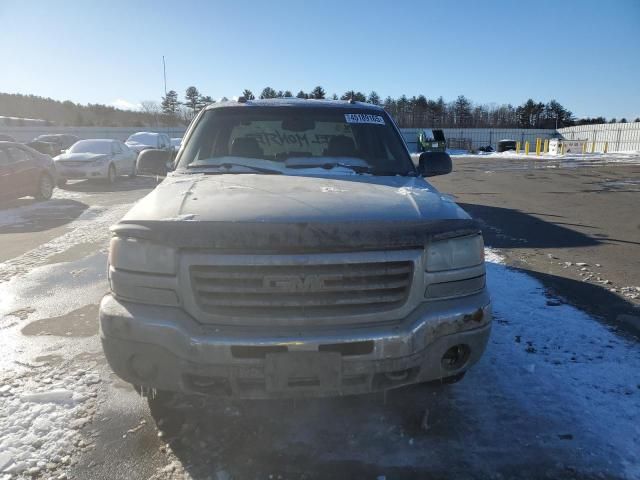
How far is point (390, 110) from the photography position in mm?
73000

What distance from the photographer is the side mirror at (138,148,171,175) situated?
4.14 meters

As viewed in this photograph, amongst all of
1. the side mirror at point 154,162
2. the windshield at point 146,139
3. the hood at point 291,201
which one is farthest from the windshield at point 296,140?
the windshield at point 146,139

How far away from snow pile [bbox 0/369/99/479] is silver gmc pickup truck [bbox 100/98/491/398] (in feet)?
2.08

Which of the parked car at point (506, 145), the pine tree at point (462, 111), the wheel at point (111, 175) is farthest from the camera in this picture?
the pine tree at point (462, 111)

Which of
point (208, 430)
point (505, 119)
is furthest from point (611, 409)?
point (505, 119)

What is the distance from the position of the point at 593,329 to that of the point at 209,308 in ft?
11.3

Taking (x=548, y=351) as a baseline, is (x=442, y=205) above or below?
above

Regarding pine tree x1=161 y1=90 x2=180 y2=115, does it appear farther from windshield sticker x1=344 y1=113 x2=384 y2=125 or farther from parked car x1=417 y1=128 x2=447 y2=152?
windshield sticker x1=344 y1=113 x2=384 y2=125

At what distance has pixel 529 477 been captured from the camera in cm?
232

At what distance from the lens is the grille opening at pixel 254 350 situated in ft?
7.16

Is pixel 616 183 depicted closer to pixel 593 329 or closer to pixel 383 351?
pixel 593 329

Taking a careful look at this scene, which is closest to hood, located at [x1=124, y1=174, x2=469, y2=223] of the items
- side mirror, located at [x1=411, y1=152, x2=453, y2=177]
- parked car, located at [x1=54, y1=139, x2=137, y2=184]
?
side mirror, located at [x1=411, y1=152, x2=453, y2=177]

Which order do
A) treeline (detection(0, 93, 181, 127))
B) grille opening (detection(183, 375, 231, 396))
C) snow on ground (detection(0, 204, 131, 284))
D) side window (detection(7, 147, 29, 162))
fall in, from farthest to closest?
treeline (detection(0, 93, 181, 127)) → side window (detection(7, 147, 29, 162)) → snow on ground (detection(0, 204, 131, 284)) → grille opening (detection(183, 375, 231, 396))

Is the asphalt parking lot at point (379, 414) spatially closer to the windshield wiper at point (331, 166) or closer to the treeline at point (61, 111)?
the windshield wiper at point (331, 166)
